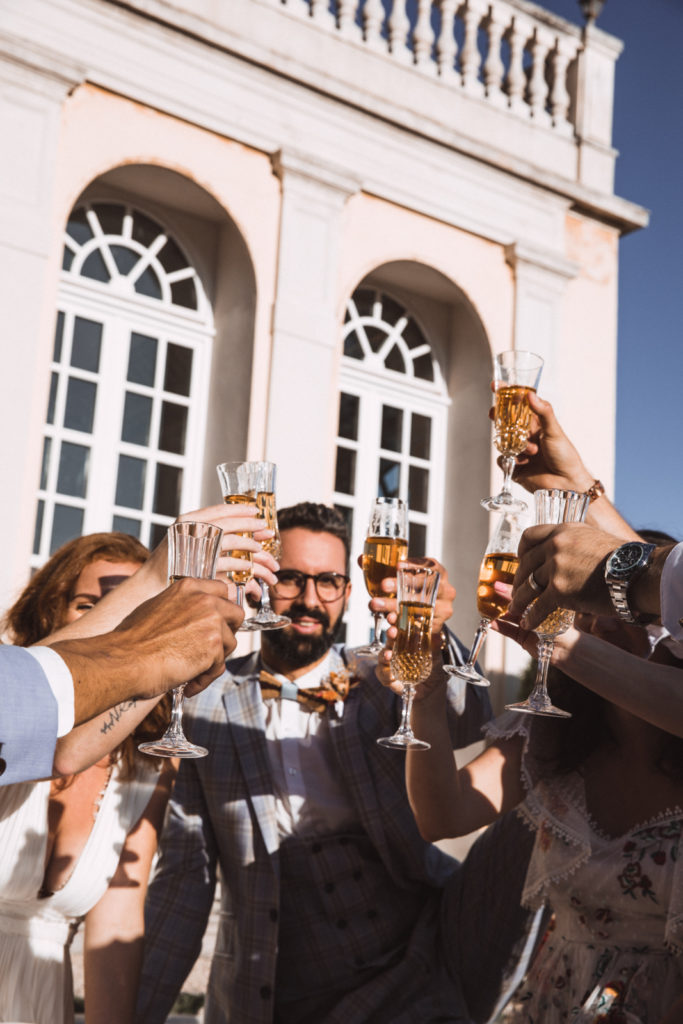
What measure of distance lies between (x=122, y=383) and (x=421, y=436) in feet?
8.44

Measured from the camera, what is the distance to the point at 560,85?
9125 mm

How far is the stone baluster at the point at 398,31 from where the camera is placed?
27.2 ft

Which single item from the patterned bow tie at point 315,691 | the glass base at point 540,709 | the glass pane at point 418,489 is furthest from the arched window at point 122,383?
the glass base at point 540,709

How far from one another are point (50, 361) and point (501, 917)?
4575mm

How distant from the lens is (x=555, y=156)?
9.02 metres

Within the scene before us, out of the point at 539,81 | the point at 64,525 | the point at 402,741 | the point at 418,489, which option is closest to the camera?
the point at 402,741

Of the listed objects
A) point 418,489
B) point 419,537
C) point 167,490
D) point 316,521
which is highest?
point 418,489

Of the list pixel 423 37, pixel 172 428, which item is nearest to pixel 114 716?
pixel 172 428

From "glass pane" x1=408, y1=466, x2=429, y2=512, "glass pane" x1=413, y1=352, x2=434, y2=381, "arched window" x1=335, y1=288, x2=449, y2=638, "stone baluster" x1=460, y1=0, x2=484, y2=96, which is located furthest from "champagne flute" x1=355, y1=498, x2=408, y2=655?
"stone baluster" x1=460, y1=0, x2=484, y2=96

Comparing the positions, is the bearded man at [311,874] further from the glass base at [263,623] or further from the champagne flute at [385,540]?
the glass base at [263,623]

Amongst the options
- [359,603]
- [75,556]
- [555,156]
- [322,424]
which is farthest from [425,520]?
[75,556]

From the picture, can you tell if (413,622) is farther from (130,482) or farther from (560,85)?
(560,85)

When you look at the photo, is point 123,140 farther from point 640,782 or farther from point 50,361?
point 640,782

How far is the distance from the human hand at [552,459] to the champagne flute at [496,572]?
0.32 meters
